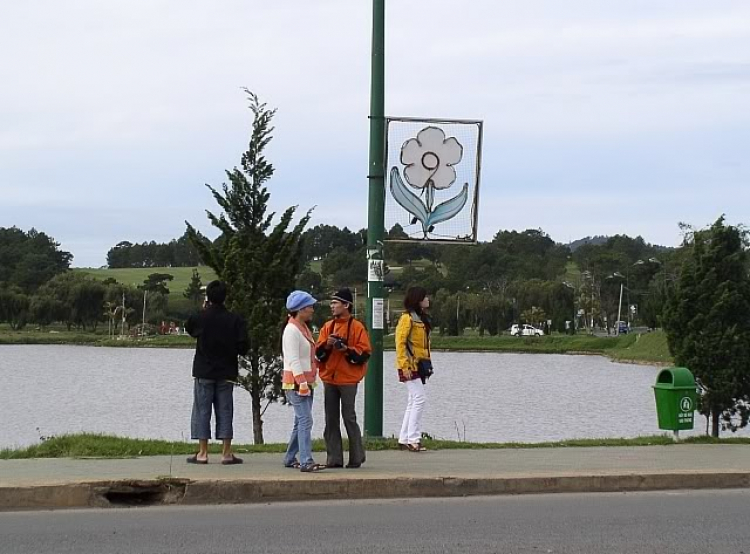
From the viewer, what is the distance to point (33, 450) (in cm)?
1231

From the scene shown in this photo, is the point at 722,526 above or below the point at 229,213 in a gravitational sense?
below

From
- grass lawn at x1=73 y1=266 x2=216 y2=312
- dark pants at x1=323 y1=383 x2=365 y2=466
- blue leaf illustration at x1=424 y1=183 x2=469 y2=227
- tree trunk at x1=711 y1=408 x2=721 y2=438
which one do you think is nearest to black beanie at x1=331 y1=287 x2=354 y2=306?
dark pants at x1=323 y1=383 x2=365 y2=466

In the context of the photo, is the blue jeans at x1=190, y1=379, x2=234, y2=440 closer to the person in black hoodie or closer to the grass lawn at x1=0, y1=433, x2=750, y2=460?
the person in black hoodie

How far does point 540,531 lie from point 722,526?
1587mm

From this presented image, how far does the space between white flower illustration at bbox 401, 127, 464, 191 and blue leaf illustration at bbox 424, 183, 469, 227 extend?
145 millimetres

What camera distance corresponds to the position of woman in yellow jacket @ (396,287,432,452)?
12.9 meters

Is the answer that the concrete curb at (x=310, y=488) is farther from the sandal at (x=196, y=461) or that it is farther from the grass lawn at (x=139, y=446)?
the grass lawn at (x=139, y=446)

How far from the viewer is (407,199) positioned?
13375 mm

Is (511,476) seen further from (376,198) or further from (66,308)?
(66,308)

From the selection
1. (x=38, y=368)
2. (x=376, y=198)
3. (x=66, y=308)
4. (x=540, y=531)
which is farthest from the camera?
(x=66, y=308)

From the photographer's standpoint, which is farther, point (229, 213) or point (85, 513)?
point (229, 213)

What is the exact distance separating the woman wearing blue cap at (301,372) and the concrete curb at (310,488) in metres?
0.57

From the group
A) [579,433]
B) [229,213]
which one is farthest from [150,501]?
[579,433]

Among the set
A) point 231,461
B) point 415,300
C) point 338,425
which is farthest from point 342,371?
point 415,300
